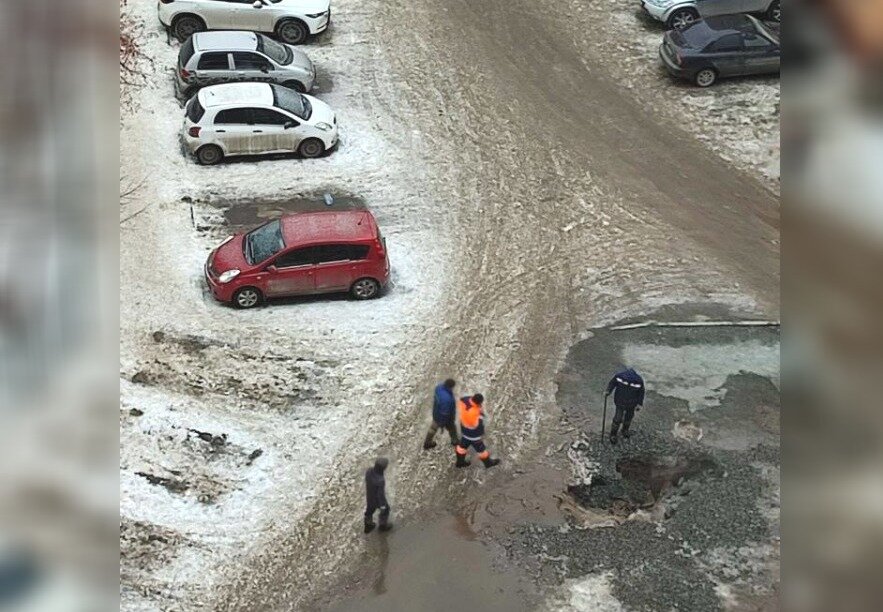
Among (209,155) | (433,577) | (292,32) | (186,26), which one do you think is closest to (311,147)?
(209,155)

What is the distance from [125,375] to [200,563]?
409 centimetres

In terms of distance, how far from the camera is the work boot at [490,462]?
13359mm

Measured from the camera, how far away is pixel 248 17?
76.1 feet

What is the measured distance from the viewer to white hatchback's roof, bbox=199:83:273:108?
19719 mm

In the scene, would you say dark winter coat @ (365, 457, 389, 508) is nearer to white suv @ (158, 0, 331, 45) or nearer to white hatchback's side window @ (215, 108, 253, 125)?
white hatchback's side window @ (215, 108, 253, 125)

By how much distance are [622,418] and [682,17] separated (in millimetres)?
13873

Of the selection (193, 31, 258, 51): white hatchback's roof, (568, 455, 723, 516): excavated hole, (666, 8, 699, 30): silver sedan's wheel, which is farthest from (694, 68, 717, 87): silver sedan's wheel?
(568, 455, 723, 516): excavated hole

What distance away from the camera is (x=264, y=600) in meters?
11.6

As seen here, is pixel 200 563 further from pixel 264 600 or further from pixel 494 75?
pixel 494 75

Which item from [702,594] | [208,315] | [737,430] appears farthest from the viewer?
[208,315]

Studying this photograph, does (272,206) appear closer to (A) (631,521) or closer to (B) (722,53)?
(A) (631,521)

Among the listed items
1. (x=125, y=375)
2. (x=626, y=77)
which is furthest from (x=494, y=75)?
(x=125, y=375)
